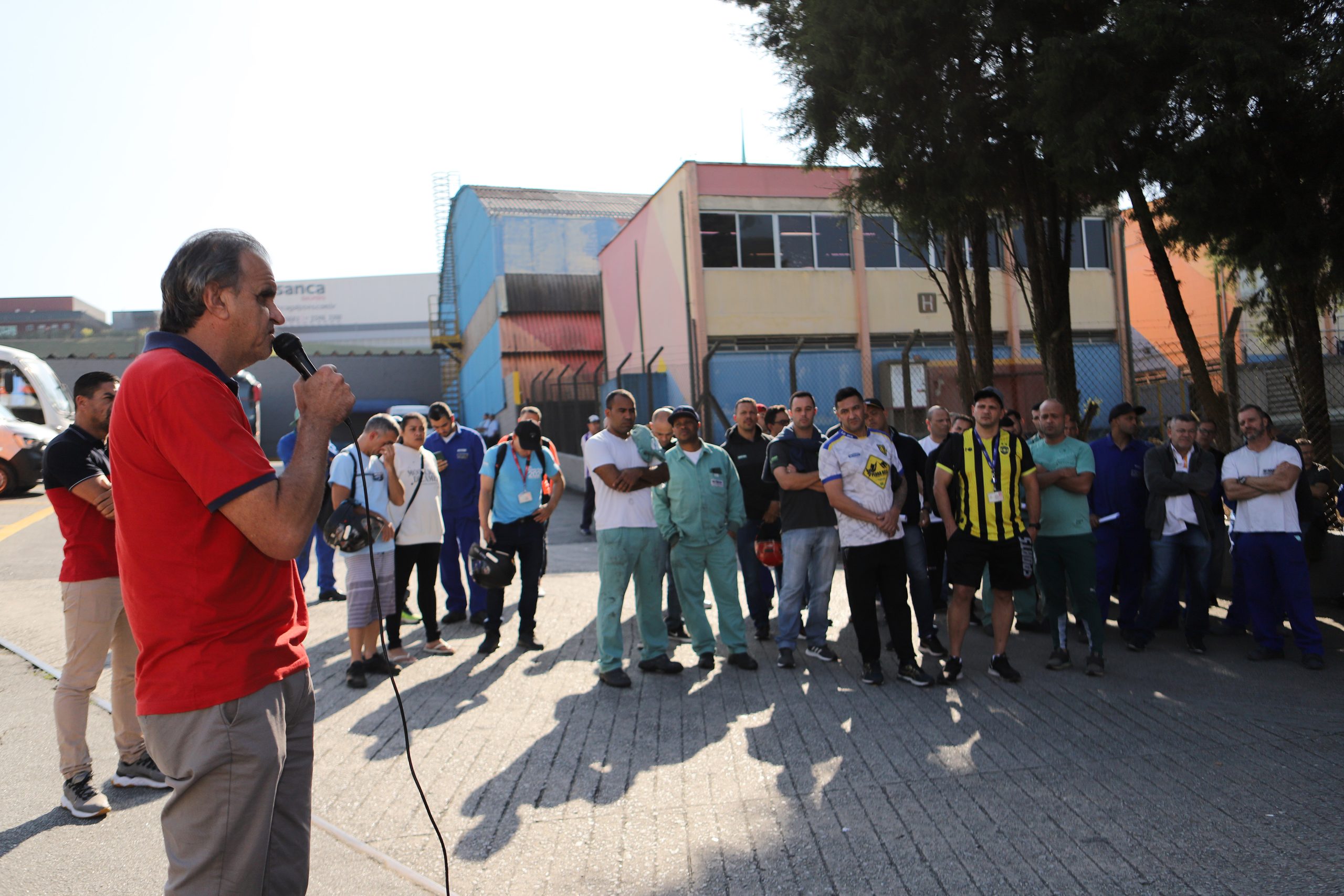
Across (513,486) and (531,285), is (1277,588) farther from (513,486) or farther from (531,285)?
(531,285)

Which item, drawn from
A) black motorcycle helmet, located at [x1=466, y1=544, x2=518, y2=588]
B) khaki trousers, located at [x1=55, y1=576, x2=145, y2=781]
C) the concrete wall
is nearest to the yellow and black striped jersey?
black motorcycle helmet, located at [x1=466, y1=544, x2=518, y2=588]

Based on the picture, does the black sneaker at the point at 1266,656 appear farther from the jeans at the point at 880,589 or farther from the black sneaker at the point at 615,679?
the black sneaker at the point at 615,679

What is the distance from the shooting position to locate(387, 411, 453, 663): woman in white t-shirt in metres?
7.59

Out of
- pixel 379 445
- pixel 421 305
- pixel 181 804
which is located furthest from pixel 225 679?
pixel 421 305

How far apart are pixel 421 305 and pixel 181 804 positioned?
90533 mm

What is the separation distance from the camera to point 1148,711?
5781 mm

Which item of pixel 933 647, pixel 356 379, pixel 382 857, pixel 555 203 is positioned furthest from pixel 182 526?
pixel 356 379

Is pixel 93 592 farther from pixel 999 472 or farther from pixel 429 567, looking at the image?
pixel 999 472

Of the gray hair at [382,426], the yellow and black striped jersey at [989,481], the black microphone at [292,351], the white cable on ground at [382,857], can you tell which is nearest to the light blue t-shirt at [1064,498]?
the yellow and black striped jersey at [989,481]

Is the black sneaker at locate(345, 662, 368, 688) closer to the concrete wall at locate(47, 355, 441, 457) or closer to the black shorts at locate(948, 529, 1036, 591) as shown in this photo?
→ the black shorts at locate(948, 529, 1036, 591)

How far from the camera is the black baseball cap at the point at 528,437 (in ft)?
26.4

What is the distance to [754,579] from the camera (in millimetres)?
8641

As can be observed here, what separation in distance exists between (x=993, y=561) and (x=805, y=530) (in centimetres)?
146

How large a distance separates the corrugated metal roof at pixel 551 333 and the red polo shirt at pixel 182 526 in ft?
110
